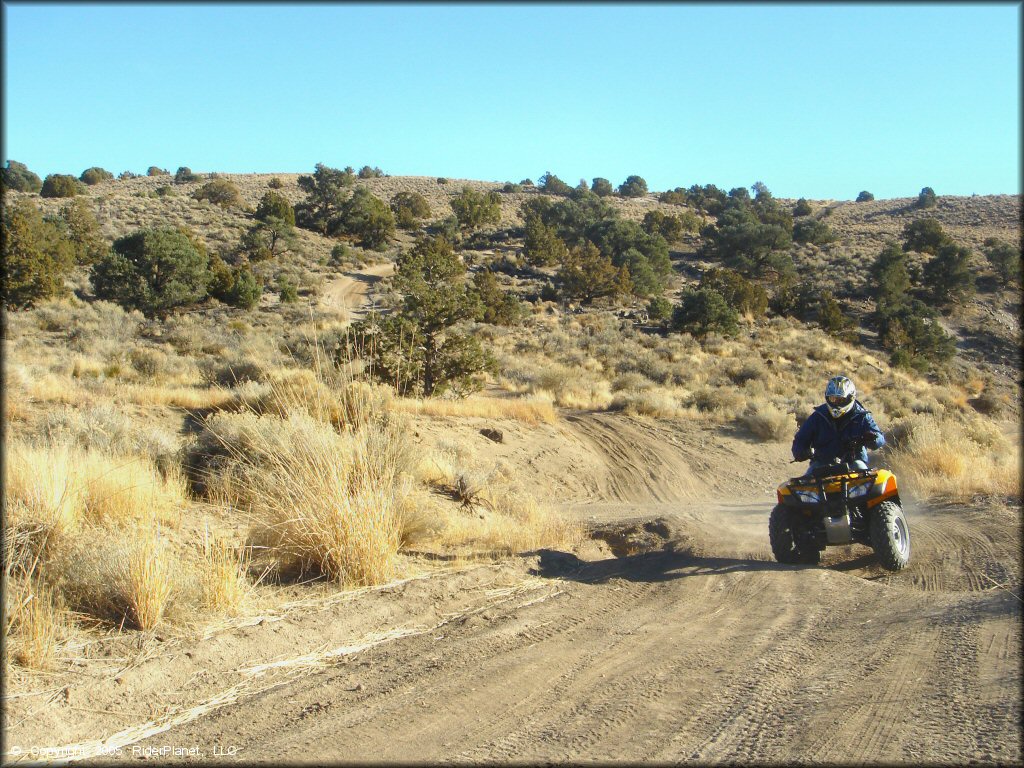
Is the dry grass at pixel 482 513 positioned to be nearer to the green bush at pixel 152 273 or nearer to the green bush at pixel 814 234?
the green bush at pixel 152 273

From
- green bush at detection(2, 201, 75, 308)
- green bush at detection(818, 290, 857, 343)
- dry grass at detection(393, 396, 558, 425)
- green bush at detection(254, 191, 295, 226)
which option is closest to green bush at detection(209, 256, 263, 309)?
green bush at detection(2, 201, 75, 308)

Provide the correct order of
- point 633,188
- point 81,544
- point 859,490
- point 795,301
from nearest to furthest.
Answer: point 81,544 → point 859,490 → point 795,301 → point 633,188

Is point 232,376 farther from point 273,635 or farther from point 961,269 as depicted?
point 961,269

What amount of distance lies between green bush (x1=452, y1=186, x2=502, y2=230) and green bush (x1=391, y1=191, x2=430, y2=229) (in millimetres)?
4100

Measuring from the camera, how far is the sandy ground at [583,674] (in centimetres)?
367

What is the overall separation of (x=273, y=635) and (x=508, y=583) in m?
2.32

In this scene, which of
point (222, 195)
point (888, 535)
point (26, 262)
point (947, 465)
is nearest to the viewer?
point (888, 535)

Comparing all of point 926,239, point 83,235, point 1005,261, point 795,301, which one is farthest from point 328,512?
point 926,239

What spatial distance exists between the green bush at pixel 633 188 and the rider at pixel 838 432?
97496 mm

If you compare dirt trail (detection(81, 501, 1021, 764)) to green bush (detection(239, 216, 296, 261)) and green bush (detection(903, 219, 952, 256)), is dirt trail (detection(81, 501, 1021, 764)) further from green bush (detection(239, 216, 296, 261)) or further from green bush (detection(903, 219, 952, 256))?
green bush (detection(903, 219, 952, 256))

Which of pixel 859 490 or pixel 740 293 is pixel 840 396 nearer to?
pixel 859 490

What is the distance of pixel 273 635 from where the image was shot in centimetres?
523

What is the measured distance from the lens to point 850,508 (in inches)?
283

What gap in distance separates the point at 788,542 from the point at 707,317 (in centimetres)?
3207
